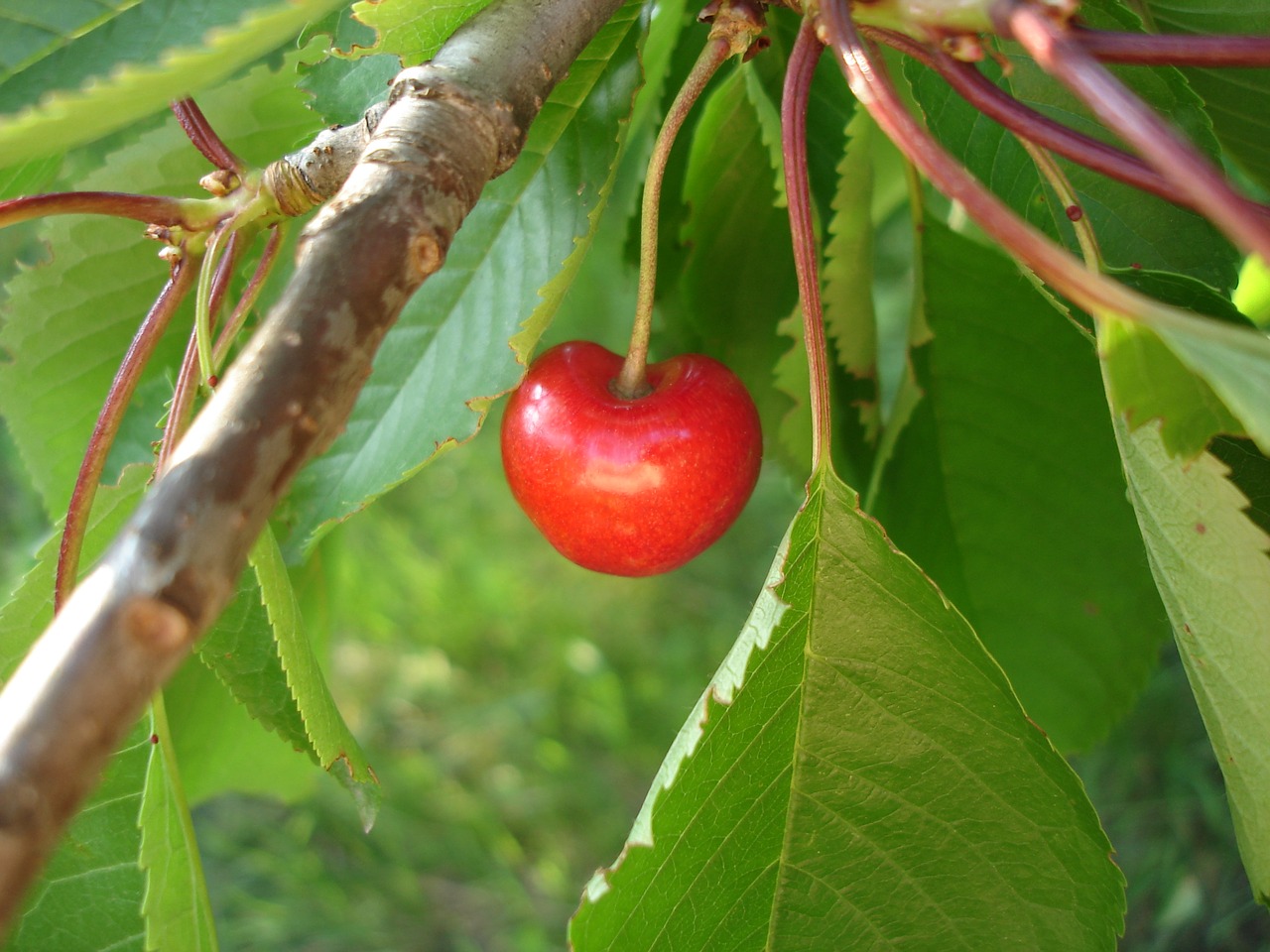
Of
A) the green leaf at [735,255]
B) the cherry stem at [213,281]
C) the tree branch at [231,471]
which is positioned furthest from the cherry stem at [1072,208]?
the cherry stem at [213,281]

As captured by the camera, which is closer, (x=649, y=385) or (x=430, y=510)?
(x=649, y=385)

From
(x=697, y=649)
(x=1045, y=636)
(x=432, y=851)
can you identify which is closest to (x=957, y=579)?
(x=1045, y=636)

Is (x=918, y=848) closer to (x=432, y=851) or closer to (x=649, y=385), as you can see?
(x=649, y=385)

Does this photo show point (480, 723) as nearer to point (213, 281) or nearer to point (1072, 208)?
point (213, 281)

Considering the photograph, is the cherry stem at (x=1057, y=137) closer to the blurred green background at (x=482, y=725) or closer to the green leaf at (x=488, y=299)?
the green leaf at (x=488, y=299)

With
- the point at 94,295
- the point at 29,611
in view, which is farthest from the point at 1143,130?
the point at 94,295

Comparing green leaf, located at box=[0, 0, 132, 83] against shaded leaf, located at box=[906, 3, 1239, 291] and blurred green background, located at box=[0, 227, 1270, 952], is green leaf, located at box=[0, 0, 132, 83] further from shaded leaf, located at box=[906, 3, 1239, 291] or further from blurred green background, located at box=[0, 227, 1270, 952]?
blurred green background, located at box=[0, 227, 1270, 952]
